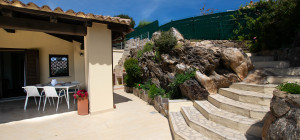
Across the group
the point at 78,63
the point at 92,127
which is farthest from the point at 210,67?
the point at 78,63

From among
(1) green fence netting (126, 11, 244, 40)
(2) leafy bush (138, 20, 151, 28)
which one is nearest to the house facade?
(1) green fence netting (126, 11, 244, 40)

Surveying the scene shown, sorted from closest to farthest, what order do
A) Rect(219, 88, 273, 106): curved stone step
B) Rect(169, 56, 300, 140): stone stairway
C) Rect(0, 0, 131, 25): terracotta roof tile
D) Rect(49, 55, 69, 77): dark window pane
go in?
Rect(169, 56, 300, 140): stone stairway, Rect(219, 88, 273, 106): curved stone step, Rect(0, 0, 131, 25): terracotta roof tile, Rect(49, 55, 69, 77): dark window pane

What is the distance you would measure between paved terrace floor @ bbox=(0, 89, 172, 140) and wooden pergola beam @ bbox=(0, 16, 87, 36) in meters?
2.79

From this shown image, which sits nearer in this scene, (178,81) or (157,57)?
(178,81)

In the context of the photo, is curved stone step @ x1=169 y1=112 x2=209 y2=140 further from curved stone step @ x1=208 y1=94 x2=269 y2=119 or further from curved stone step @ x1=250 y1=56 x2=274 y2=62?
curved stone step @ x1=250 y1=56 x2=274 y2=62

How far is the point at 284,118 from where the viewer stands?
222 cm

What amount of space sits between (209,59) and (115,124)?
A: 147 inches

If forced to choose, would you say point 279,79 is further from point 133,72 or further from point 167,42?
point 133,72

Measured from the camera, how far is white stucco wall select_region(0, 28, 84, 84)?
24.0 feet

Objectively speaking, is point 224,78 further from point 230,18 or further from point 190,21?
point 190,21

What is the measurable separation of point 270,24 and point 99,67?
22.6ft

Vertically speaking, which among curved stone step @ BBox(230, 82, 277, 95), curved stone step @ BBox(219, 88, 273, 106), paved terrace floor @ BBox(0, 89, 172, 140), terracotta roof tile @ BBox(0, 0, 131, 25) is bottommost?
paved terrace floor @ BBox(0, 89, 172, 140)

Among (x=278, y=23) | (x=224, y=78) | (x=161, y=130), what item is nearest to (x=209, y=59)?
(x=224, y=78)

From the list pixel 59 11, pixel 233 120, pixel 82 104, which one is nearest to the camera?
pixel 233 120
